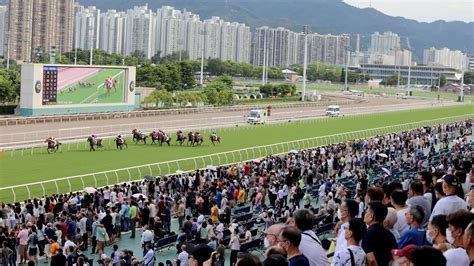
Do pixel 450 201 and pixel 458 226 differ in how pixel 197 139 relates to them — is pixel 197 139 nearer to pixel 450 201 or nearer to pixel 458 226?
pixel 450 201

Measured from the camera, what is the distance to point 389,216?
245 inches

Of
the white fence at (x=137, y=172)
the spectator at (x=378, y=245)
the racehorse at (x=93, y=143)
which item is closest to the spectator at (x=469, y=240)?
the spectator at (x=378, y=245)

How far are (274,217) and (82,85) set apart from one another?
30.3 meters

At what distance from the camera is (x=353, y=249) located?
517 cm

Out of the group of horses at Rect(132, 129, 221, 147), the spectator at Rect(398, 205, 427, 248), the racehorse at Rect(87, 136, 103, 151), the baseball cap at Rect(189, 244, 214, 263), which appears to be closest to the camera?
the baseball cap at Rect(189, 244, 214, 263)

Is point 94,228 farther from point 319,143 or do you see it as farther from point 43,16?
point 43,16

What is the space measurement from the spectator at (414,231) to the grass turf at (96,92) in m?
36.6

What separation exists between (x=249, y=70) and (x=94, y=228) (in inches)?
4087

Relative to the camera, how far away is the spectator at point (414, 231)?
565 centimetres

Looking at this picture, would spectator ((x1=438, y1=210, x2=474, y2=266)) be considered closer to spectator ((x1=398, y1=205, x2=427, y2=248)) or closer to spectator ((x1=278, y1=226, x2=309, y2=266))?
spectator ((x1=398, y1=205, x2=427, y2=248))

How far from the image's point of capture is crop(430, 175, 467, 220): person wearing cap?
6531 mm

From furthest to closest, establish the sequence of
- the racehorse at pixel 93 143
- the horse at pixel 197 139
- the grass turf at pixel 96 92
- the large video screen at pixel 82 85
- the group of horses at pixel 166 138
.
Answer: the grass turf at pixel 96 92 < the large video screen at pixel 82 85 < the horse at pixel 197 139 < the group of horses at pixel 166 138 < the racehorse at pixel 93 143

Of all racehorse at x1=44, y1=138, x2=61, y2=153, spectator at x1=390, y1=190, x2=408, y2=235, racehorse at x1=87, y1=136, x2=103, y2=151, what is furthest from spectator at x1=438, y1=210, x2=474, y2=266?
racehorse at x1=87, y1=136, x2=103, y2=151

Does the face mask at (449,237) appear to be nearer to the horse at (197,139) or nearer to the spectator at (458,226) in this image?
the spectator at (458,226)
